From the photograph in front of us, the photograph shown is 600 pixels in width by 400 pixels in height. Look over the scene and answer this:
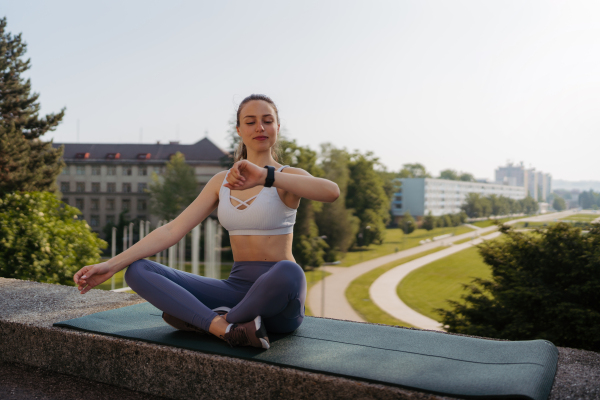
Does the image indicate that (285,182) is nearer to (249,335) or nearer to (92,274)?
(249,335)

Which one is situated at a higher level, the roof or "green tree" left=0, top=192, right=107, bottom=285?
Result: the roof

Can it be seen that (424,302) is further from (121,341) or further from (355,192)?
(121,341)

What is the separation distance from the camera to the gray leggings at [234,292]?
210 cm

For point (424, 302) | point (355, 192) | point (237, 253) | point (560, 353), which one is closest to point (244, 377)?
point (237, 253)

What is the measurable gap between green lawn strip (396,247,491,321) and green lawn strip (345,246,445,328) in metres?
2.96

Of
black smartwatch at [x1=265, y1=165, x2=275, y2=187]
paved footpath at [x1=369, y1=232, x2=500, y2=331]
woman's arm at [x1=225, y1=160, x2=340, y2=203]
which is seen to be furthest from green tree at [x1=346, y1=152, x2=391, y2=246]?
black smartwatch at [x1=265, y1=165, x2=275, y2=187]

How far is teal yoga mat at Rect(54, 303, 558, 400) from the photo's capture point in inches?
69.4

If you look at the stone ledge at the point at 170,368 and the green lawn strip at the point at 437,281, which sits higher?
the stone ledge at the point at 170,368

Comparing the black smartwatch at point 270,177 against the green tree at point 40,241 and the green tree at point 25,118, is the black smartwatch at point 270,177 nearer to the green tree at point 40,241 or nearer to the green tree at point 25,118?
the green tree at point 40,241

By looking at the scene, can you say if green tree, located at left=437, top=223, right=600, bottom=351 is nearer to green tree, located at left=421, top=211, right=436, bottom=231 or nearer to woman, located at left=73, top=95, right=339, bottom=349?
woman, located at left=73, top=95, right=339, bottom=349

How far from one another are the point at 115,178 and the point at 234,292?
68.7 m

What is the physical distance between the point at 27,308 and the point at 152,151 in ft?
225

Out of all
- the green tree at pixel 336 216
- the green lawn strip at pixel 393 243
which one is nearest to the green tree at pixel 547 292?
the green tree at pixel 336 216

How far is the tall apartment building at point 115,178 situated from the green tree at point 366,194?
19.8 metres
